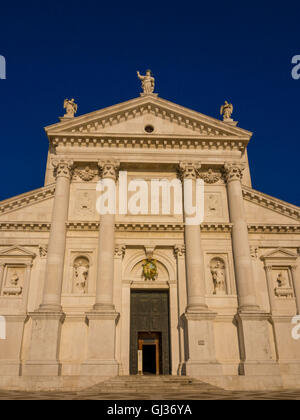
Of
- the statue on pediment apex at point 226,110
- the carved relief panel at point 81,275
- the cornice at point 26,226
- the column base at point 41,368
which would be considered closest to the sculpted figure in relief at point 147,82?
the statue on pediment apex at point 226,110

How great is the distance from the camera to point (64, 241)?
71.3 ft

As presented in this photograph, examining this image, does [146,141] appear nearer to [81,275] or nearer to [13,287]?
[81,275]

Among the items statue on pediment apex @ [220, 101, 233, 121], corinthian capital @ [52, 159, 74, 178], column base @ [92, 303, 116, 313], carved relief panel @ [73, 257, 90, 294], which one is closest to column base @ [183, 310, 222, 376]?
column base @ [92, 303, 116, 313]

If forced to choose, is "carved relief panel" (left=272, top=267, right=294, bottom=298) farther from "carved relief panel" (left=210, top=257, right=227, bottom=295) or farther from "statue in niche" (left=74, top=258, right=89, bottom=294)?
"statue in niche" (left=74, top=258, right=89, bottom=294)

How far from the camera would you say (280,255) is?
72.9 feet

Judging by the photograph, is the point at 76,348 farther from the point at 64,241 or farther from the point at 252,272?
the point at 252,272

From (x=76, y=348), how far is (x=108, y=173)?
410 inches

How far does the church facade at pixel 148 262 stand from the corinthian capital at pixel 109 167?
7 cm

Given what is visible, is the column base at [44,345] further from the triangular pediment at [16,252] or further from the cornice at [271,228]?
the cornice at [271,228]

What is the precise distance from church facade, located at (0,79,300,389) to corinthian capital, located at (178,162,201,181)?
7 cm

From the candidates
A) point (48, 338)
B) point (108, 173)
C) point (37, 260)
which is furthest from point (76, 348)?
point (108, 173)

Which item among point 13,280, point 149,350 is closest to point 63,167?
point 13,280

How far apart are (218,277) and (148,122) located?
11201 millimetres
